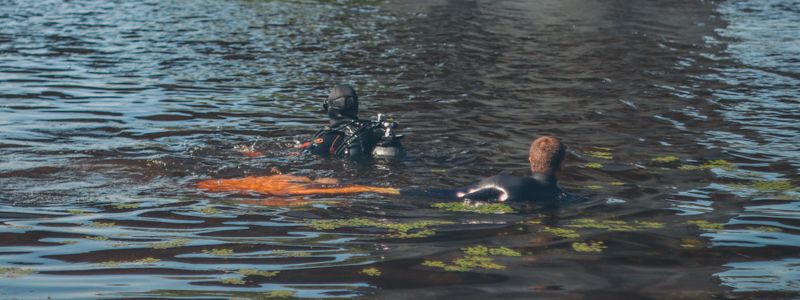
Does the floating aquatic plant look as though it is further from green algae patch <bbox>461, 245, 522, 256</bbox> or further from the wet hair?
the wet hair

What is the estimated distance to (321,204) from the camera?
1034 cm

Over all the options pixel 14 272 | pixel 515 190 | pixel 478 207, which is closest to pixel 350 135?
pixel 478 207

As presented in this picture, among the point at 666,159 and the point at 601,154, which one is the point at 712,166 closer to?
the point at 666,159

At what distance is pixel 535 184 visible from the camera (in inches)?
399

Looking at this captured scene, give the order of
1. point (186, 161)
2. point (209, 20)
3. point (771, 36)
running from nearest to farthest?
point (186, 161)
point (771, 36)
point (209, 20)

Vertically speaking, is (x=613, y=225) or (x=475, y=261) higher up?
(x=475, y=261)

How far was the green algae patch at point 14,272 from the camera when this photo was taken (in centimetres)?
738

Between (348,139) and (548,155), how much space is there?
3096 mm

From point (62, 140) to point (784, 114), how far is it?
479 inches

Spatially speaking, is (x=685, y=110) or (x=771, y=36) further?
(x=771, y=36)

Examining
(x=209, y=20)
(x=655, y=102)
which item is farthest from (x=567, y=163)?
(x=209, y=20)

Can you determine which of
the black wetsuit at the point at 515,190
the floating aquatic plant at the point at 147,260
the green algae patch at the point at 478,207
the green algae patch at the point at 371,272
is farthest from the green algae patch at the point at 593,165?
the floating aquatic plant at the point at 147,260

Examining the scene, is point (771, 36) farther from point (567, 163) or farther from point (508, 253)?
point (508, 253)

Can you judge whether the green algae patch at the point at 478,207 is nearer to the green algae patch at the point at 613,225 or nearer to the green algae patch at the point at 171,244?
the green algae patch at the point at 613,225
